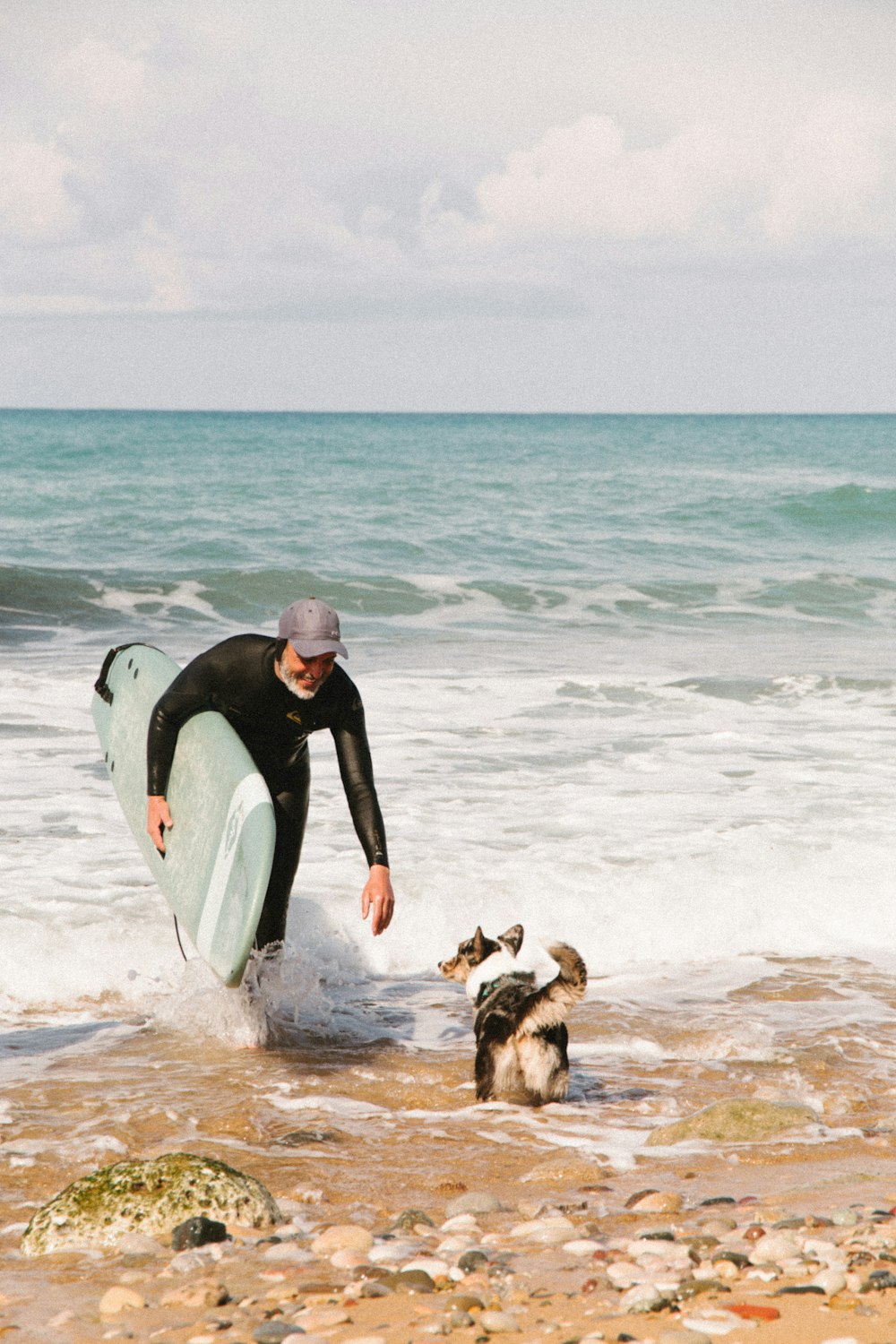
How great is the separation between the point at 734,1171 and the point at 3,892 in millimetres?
4527

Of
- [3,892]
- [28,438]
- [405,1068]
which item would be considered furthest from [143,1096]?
[28,438]

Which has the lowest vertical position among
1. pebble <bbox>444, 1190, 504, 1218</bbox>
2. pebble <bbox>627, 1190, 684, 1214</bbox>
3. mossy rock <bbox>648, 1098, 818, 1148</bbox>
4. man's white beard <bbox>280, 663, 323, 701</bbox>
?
mossy rock <bbox>648, 1098, 818, 1148</bbox>

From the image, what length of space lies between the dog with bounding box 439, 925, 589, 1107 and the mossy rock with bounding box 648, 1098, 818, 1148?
18.2 inches

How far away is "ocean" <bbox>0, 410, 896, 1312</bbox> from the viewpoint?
515 centimetres

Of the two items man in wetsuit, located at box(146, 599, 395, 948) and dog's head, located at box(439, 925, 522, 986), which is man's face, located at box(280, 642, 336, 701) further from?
dog's head, located at box(439, 925, 522, 986)

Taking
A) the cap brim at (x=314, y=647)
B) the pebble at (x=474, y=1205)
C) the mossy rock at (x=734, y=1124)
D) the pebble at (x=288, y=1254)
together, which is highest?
the cap brim at (x=314, y=647)

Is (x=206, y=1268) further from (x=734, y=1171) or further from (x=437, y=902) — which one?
(x=437, y=902)

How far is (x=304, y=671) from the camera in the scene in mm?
5035

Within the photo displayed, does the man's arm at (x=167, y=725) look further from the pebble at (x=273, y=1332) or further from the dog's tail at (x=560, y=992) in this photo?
the pebble at (x=273, y=1332)

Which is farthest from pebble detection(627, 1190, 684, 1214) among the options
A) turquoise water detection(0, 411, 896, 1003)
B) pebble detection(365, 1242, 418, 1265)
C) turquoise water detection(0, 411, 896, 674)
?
turquoise water detection(0, 411, 896, 674)

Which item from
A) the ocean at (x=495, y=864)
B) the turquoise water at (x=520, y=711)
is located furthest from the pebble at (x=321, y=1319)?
the turquoise water at (x=520, y=711)

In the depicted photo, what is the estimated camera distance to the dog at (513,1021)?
472 cm

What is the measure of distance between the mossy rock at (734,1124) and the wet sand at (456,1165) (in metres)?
0.06

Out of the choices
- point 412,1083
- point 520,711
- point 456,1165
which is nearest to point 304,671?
point 412,1083
